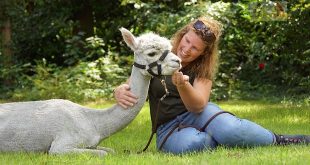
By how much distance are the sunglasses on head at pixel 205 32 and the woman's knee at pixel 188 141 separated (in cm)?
82

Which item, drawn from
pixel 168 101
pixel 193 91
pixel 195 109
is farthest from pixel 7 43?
pixel 193 91

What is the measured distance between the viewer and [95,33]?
16.2m

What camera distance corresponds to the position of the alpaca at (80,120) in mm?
4844

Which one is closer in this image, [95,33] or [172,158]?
[172,158]

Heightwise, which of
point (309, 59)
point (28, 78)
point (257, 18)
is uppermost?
point (257, 18)

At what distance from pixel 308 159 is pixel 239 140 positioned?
0.91 m

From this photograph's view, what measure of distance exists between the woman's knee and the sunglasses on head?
2.71ft

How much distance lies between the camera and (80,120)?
4988 millimetres

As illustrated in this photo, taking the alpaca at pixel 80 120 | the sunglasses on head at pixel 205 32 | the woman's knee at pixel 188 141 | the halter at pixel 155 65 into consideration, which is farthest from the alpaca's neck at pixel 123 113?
the sunglasses on head at pixel 205 32

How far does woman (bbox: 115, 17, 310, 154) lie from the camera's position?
5.01 metres

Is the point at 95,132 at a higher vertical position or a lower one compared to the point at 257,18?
lower

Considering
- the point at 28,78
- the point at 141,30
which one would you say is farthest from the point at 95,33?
the point at 28,78

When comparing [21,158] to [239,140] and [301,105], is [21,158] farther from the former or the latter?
[301,105]

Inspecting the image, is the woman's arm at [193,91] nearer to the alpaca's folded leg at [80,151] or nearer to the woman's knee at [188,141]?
the woman's knee at [188,141]
